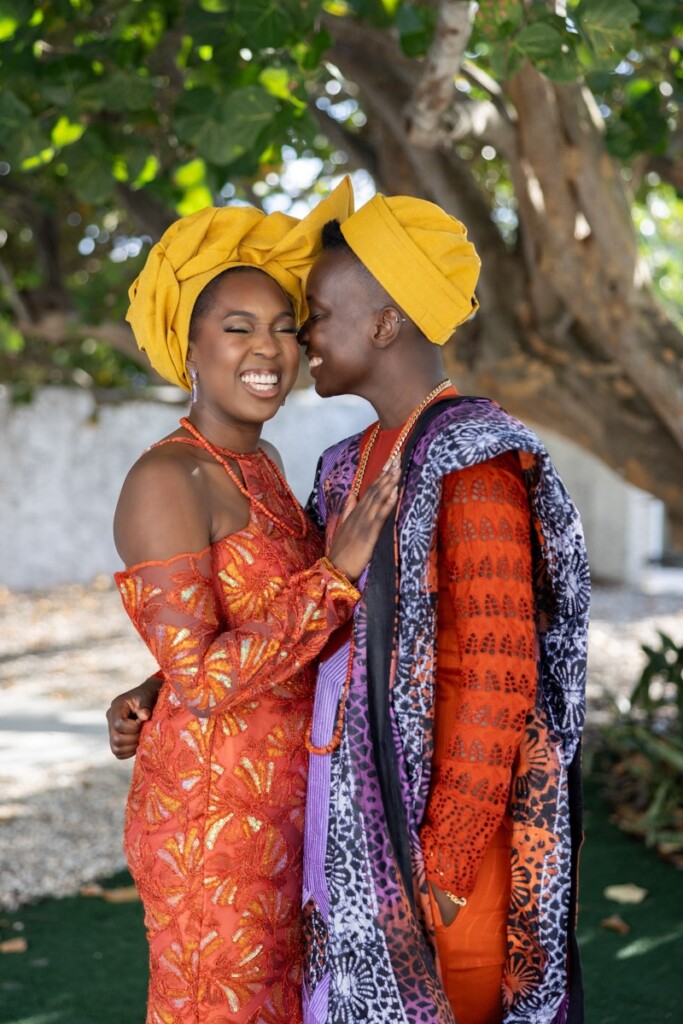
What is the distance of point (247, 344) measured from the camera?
2.29 metres

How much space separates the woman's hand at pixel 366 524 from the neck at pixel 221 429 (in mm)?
384

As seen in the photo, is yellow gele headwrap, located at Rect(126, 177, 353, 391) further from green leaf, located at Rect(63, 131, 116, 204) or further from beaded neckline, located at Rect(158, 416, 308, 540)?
green leaf, located at Rect(63, 131, 116, 204)

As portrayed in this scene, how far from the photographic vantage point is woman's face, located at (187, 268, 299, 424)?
A: 2.29m

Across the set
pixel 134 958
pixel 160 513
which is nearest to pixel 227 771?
pixel 160 513

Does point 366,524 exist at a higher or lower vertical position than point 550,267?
lower

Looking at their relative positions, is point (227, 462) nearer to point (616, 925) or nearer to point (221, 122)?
point (221, 122)

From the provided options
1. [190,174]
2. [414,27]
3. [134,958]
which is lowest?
[134,958]

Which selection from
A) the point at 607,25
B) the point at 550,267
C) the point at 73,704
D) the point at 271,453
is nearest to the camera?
the point at 271,453

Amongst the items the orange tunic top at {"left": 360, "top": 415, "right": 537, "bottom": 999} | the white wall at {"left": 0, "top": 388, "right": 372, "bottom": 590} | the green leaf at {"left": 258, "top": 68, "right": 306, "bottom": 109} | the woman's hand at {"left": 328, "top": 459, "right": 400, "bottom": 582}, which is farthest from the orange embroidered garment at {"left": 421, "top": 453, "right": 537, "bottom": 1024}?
the white wall at {"left": 0, "top": 388, "right": 372, "bottom": 590}

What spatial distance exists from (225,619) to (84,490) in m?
10.7

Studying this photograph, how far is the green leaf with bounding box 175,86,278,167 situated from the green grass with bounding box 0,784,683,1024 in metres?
2.71

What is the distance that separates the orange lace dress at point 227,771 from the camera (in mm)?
2109

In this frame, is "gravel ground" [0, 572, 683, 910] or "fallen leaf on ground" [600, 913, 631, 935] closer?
"fallen leaf on ground" [600, 913, 631, 935]

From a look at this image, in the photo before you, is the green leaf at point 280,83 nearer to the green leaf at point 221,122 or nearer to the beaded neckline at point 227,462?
the green leaf at point 221,122
